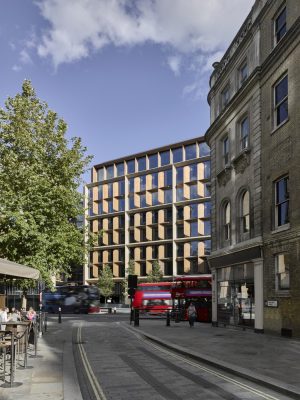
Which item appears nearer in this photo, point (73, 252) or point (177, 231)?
point (73, 252)

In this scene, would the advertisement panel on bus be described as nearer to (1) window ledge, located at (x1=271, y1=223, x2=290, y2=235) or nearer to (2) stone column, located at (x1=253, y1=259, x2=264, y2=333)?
(2) stone column, located at (x1=253, y1=259, x2=264, y2=333)

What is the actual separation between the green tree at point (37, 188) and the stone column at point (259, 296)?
923 cm

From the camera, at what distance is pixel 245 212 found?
86.5 ft

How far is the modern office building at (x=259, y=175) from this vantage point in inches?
806

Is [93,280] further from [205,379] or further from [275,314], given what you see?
[205,379]

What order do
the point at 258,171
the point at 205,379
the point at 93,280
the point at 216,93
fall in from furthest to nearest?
the point at 93,280 < the point at 216,93 < the point at 258,171 < the point at 205,379

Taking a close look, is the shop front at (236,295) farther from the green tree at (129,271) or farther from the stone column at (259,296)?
the green tree at (129,271)

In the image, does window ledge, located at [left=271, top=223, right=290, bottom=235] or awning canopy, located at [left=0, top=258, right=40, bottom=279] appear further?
window ledge, located at [left=271, top=223, right=290, bottom=235]

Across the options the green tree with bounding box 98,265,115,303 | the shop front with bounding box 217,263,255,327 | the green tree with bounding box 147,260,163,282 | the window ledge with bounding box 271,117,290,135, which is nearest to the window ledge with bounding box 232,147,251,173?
the window ledge with bounding box 271,117,290,135

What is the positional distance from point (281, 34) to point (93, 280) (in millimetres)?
81816

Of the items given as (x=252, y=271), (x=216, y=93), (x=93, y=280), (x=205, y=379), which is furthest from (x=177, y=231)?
(x=205, y=379)

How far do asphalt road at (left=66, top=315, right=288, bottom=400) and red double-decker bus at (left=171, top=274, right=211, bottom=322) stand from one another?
69.7 feet

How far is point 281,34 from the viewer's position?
2233 cm

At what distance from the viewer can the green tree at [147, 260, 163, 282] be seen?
82.4 meters
